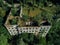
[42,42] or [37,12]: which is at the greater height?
[37,12]

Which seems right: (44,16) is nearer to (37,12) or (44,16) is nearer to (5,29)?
(37,12)

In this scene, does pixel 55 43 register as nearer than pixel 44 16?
Yes

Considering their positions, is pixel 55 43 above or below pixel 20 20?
below

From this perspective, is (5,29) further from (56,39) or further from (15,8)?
(56,39)

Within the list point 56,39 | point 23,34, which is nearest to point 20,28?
point 23,34

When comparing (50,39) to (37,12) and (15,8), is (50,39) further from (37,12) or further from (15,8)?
(15,8)

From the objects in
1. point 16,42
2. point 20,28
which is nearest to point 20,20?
point 20,28

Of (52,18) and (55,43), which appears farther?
(52,18)

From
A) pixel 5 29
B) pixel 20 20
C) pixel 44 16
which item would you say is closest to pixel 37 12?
pixel 44 16
